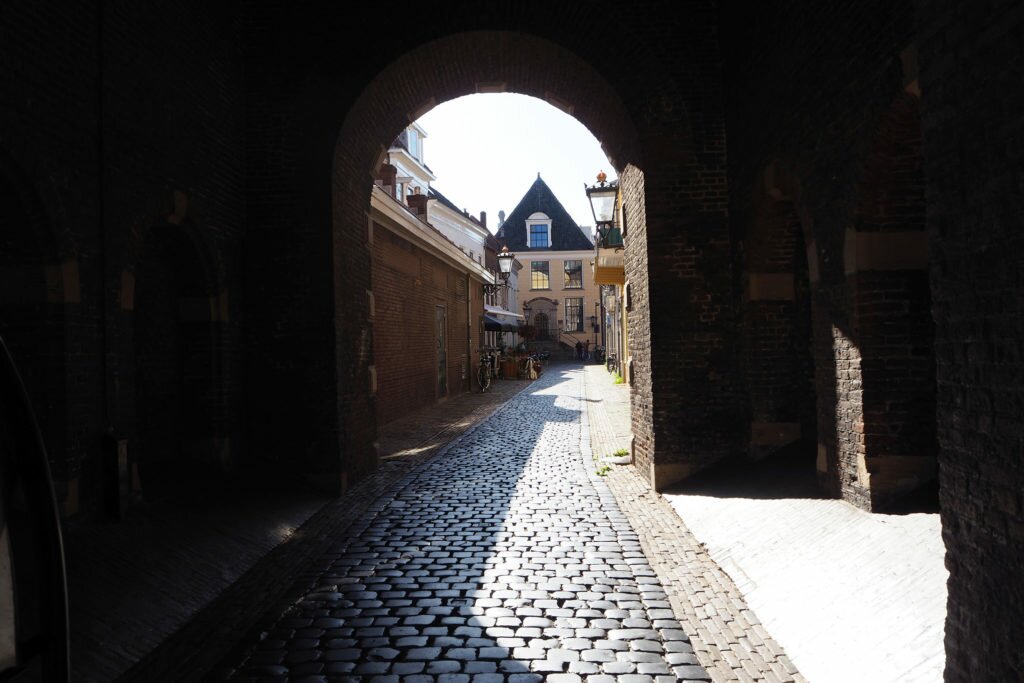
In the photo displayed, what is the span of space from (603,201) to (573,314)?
40.4m

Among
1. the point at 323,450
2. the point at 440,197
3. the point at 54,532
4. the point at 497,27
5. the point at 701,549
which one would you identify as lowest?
the point at 701,549

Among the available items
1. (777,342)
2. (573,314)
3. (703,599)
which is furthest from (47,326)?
(573,314)

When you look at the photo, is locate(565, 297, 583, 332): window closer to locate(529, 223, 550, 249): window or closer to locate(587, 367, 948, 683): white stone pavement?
locate(529, 223, 550, 249): window

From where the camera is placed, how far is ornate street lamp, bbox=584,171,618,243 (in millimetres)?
14227

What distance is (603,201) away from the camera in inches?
580

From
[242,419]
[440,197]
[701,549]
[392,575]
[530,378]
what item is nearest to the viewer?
[392,575]

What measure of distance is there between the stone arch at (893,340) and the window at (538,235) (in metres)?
51.0

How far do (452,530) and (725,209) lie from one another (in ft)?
15.0

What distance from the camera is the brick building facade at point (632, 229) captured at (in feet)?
9.49

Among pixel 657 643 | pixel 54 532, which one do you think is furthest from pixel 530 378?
pixel 54 532

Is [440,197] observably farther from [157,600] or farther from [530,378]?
[157,600]

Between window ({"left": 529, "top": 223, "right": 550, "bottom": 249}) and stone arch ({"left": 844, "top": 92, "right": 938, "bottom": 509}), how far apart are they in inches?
2008

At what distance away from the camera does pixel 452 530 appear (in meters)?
6.38

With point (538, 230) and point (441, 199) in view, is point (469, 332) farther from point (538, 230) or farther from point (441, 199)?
point (538, 230)
